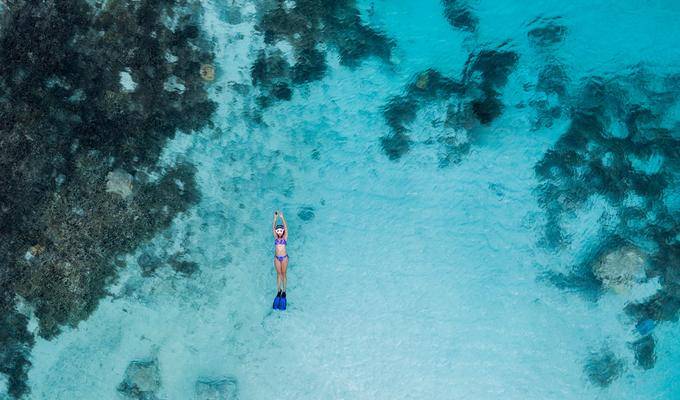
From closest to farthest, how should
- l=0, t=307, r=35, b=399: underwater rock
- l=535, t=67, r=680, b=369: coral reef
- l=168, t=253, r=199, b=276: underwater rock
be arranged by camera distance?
1. l=0, t=307, r=35, b=399: underwater rock
2. l=168, t=253, r=199, b=276: underwater rock
3. l=535, t=67, r=680, b=369: coral reef

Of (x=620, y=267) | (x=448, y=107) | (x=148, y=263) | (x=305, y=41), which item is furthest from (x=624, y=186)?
(x=148, y=263)

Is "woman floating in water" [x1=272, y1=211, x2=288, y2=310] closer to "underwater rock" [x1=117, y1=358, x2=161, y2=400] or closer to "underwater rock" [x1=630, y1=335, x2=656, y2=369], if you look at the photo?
"underwater rock" [x1=117, y1=358, x2=161, y2=400]

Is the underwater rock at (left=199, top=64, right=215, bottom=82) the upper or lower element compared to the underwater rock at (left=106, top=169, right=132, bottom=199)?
upper

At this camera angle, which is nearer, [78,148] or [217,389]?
[217,389]

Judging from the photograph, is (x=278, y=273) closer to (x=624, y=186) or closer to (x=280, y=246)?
(x=280, y=246)

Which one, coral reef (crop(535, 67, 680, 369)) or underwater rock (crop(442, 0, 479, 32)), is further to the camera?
underwater rock (crop(442, 0, 479, 32))

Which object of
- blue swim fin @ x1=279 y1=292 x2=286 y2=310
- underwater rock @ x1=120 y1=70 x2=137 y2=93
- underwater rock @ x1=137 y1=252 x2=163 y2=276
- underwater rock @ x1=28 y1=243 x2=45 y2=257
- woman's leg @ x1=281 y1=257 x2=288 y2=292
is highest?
underwater rock @ x1=120 y1=70 x2=137 y2=93

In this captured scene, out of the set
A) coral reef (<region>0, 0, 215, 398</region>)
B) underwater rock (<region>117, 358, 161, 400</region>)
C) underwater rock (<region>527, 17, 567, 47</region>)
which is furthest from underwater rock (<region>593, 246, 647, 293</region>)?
underwater rock (<region>117, 358, 161, 400</region>)
